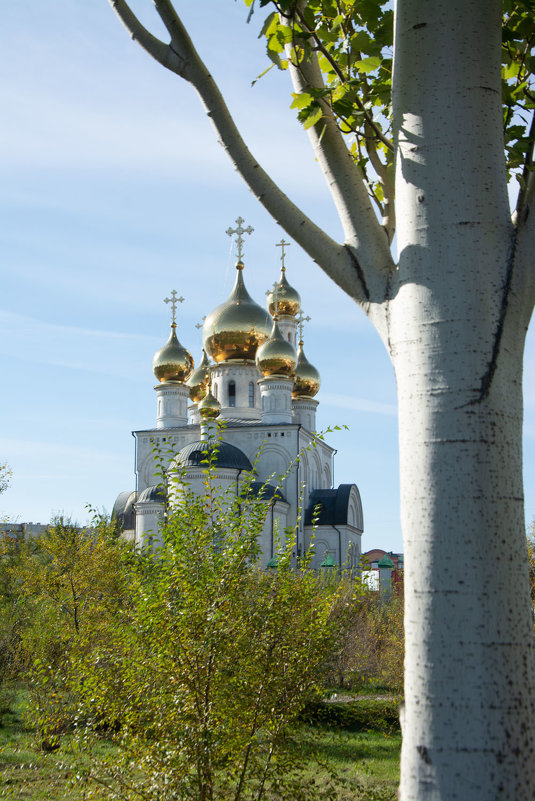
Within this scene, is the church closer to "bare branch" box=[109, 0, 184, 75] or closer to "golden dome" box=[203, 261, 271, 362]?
"golden dome" box=[203, 261, 271, 362]

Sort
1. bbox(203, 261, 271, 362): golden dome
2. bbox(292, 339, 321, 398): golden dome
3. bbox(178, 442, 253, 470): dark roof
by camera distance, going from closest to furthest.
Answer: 1. bbox(178, 442, 253, 470): dark roof
2. bbox(203, 261, 271, 362): golden dome
3. bbox(292, 339, 321, 398): golden dome

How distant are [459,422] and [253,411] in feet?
98.1

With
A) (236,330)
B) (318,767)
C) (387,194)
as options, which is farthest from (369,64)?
(236,330)

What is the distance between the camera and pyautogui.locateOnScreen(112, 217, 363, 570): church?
2814 cm

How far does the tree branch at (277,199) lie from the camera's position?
2250 millimetres

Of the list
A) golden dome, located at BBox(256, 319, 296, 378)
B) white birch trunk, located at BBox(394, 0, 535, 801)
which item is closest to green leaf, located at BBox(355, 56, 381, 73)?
white birch trunk, located at BBox(394, 0, 535, 801)

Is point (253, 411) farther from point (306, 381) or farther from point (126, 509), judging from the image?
point (126, 509)

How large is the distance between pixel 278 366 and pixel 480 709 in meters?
27.3

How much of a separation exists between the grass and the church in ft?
53.0

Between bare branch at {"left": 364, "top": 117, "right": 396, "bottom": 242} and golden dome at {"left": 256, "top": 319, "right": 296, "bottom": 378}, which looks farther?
golden dome at {"left": 256, "top": 319, "right": 296, "bottom": 378}

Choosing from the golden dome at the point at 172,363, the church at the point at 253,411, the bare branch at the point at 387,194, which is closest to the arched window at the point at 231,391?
the church at the point at 253,411

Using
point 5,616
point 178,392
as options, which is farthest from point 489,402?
point 178,392

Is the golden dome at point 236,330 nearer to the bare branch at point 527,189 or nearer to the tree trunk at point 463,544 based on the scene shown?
the bare branch at point 527,189

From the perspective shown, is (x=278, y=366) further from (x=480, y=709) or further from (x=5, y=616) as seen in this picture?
(x=480, y=709)
